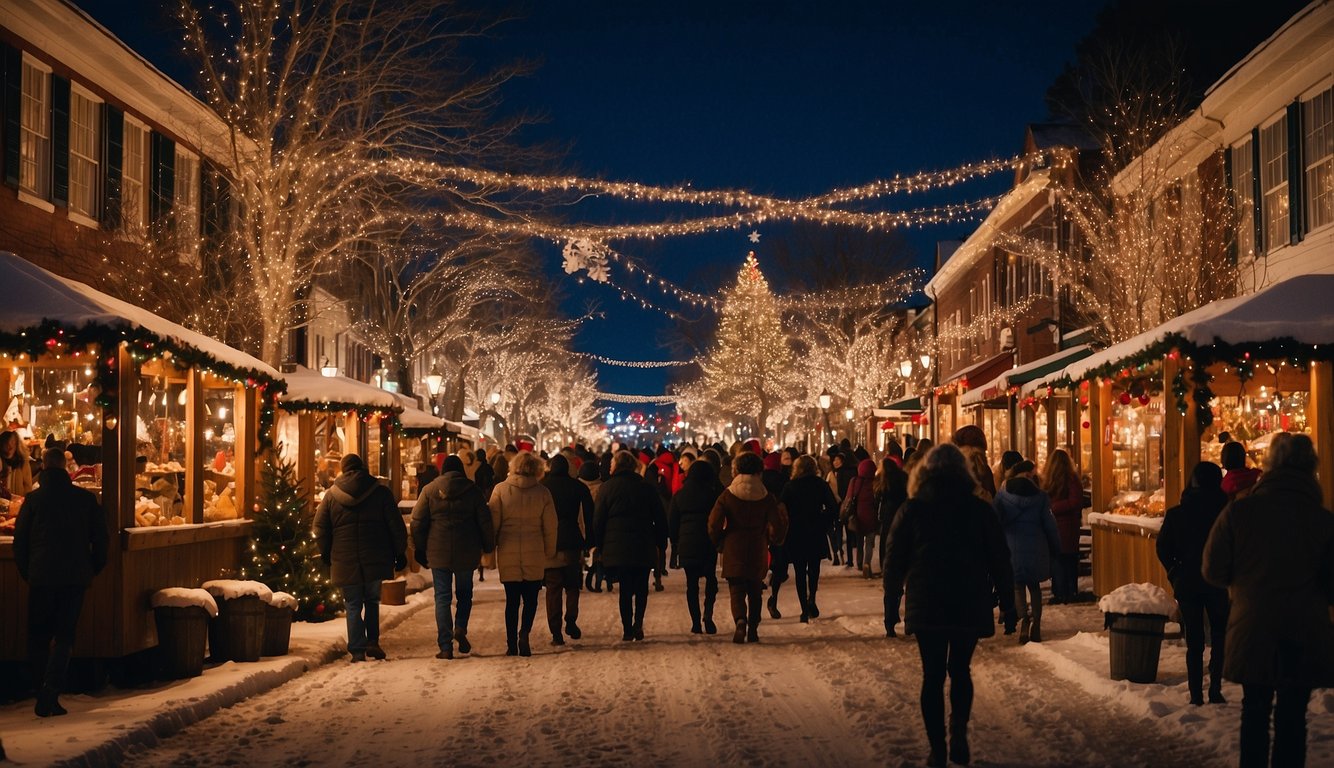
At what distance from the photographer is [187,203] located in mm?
28547

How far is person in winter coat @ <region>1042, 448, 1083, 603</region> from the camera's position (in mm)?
18750

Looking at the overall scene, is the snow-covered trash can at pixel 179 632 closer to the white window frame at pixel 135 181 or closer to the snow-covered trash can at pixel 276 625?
the snow-covered trash can at pixel 276 625

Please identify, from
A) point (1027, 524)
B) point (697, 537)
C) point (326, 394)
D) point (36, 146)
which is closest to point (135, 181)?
point (36, 146)

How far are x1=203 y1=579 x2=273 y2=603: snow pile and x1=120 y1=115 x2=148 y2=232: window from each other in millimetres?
12608

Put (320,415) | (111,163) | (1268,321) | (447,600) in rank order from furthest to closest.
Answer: (320,415), (111,163), (447,600), (1268,321)

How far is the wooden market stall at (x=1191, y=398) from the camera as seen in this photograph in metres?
14.2

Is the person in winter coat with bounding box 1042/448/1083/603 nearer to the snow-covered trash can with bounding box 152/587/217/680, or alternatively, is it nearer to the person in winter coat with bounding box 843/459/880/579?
the person in winter coat with bounding box 843/459/880/579

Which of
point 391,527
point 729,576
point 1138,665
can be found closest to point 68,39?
point 391,527

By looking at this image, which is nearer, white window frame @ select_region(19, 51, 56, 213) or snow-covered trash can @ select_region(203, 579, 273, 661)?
snow-covered trash can @ select_region(203, 579, 273, 661)

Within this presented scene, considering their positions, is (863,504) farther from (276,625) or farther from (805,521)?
(276,625)

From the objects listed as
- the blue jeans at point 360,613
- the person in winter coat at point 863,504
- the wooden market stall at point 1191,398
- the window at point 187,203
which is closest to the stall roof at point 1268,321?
the wooden market stall at point 1191,398

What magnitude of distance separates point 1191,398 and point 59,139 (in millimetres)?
16755

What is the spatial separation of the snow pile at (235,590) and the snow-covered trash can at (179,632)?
0.63 metres

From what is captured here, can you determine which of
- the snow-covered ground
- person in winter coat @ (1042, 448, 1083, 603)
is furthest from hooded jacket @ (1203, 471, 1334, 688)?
person in winter coat @ (1042, 448, 1083, 603)
